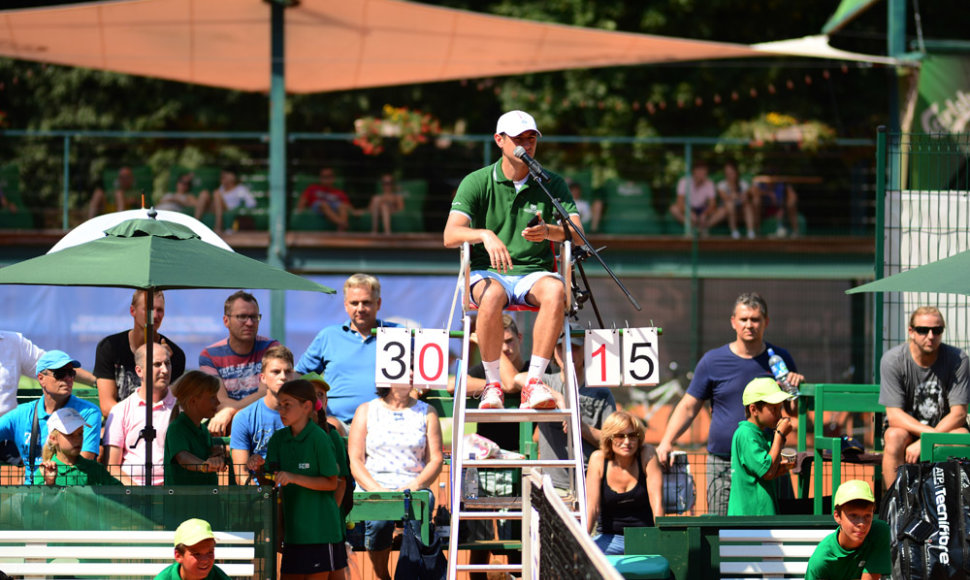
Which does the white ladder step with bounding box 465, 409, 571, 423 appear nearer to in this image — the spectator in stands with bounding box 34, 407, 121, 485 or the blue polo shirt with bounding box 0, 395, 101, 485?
the spectator in stands with bounding box 34, 407, 121, 485

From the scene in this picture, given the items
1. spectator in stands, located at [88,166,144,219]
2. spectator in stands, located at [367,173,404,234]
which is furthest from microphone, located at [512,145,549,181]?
spectator in stands, located at [88,166,144,219]

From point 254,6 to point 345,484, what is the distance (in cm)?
990

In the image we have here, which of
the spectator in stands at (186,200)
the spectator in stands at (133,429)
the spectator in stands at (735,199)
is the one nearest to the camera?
the spectator in stands at (133,429)

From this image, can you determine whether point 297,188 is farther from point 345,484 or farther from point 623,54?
point 345,484

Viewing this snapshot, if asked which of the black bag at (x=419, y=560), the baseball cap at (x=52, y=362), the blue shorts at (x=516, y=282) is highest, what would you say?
the blue shorts at (x=516, y=282)

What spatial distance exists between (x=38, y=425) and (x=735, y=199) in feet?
42.3

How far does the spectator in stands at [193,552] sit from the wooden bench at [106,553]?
16.8 inches

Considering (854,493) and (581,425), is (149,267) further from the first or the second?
(854,493)

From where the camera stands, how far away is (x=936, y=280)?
22.9 ft

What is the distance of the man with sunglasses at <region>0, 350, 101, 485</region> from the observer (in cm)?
730

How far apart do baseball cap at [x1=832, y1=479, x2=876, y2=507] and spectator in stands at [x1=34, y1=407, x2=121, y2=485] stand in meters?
4.09

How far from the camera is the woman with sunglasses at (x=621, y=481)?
7129 mm

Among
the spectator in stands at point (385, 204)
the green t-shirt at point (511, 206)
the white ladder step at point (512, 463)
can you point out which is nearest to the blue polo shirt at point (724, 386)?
the green t-shirt at point (511, 206)

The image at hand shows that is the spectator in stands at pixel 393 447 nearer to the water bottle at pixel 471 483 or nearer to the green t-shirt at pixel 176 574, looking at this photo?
the water bottle at pixel 471 483
